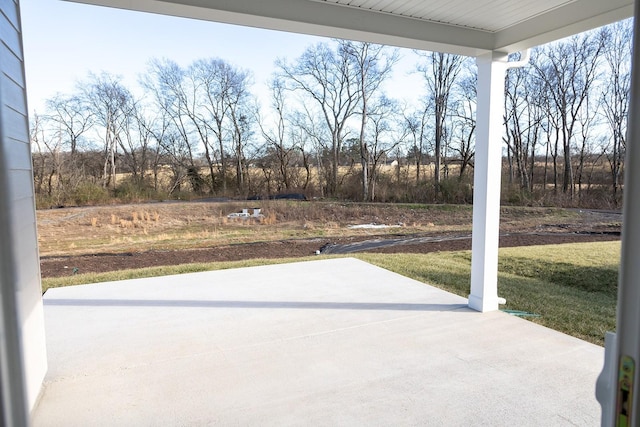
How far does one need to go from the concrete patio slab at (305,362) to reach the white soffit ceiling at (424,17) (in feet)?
7.26

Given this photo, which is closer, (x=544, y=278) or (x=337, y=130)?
(x=544, y=278)

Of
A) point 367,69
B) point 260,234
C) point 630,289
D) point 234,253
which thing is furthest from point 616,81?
point 630,289

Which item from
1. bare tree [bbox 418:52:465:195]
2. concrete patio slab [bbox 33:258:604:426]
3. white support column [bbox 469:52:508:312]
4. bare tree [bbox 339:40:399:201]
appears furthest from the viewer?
bare tree [bbox 418:52:465:195]

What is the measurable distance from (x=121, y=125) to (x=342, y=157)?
5.81 meters

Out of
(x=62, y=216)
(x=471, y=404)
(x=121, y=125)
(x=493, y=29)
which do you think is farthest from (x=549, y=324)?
(x=121, y=125)

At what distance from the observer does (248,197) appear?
10656 millimetres

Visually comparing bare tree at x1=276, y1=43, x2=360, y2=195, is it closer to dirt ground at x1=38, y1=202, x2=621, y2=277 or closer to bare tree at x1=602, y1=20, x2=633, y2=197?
dirt ground at x1=38, y1=202, x2=621, y2=277

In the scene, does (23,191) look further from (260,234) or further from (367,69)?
(367,69)

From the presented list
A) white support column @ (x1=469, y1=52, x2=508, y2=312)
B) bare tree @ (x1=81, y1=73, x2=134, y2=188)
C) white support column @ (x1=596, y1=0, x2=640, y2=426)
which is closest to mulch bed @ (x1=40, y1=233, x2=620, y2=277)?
bare tree @ (x1=81, y1=73, x2=134, y2=188)

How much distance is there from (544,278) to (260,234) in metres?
5.96

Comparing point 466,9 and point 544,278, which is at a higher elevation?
point 466,9

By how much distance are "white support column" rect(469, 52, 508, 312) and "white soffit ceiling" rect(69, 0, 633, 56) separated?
8.4 inches

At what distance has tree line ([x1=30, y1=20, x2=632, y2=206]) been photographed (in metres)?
9.55

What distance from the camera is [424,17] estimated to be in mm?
3119
